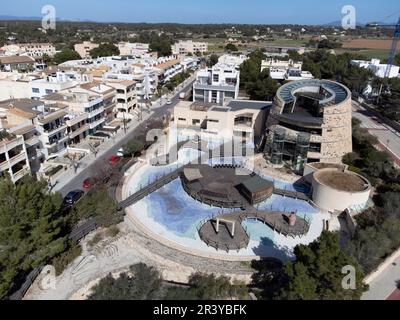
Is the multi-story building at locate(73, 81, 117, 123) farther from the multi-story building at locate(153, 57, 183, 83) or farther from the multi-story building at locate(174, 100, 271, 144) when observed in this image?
the multi-story building at locate(153, 57, 183, 83)

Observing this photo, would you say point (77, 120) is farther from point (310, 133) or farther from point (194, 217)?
point (310, 133)

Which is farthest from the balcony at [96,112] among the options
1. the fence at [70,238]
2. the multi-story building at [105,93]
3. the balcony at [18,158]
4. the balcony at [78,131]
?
the fence at [70,238]

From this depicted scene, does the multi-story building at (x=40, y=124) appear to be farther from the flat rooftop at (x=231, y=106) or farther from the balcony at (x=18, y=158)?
the flat rooftop at (x=231, y=106)

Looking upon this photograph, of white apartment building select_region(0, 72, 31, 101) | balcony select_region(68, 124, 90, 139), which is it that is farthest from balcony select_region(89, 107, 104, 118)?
white apartment building select_region(0, 72, 31, 101)
